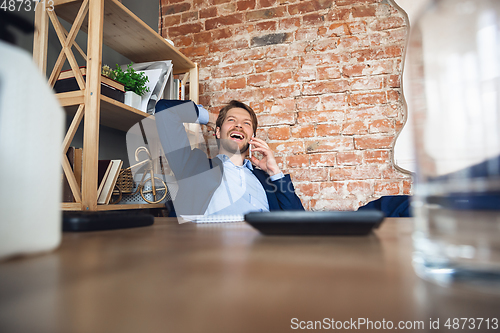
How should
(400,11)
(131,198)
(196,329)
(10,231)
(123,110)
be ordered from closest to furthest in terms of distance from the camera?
(196,329) → (10,231) → (123,110) → (131,198) → (400,11)

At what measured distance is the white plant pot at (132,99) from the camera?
1642 millimetres

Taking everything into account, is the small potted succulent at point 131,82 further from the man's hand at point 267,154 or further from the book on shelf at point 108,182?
the man's hand at point 267,154

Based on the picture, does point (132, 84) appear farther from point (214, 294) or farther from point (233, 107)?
point (214, 294)

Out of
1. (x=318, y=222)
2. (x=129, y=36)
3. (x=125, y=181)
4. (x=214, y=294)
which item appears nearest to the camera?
(x=214, y=294)

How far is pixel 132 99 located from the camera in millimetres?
1657

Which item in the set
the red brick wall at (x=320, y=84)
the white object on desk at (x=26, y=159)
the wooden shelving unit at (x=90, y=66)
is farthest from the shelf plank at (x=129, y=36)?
the white object on desk at (x=26, y=159)

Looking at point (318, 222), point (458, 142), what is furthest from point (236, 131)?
point (458, 142)

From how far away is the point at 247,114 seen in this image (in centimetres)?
210

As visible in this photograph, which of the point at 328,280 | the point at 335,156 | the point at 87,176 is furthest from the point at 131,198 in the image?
the point at 328,280

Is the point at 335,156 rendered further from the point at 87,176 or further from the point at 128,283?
the point at 128,283

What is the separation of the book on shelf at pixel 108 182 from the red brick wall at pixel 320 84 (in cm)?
100

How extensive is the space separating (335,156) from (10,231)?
196cm

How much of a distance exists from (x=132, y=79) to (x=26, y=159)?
5.36 feet

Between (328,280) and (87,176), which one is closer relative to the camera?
(328,280)
